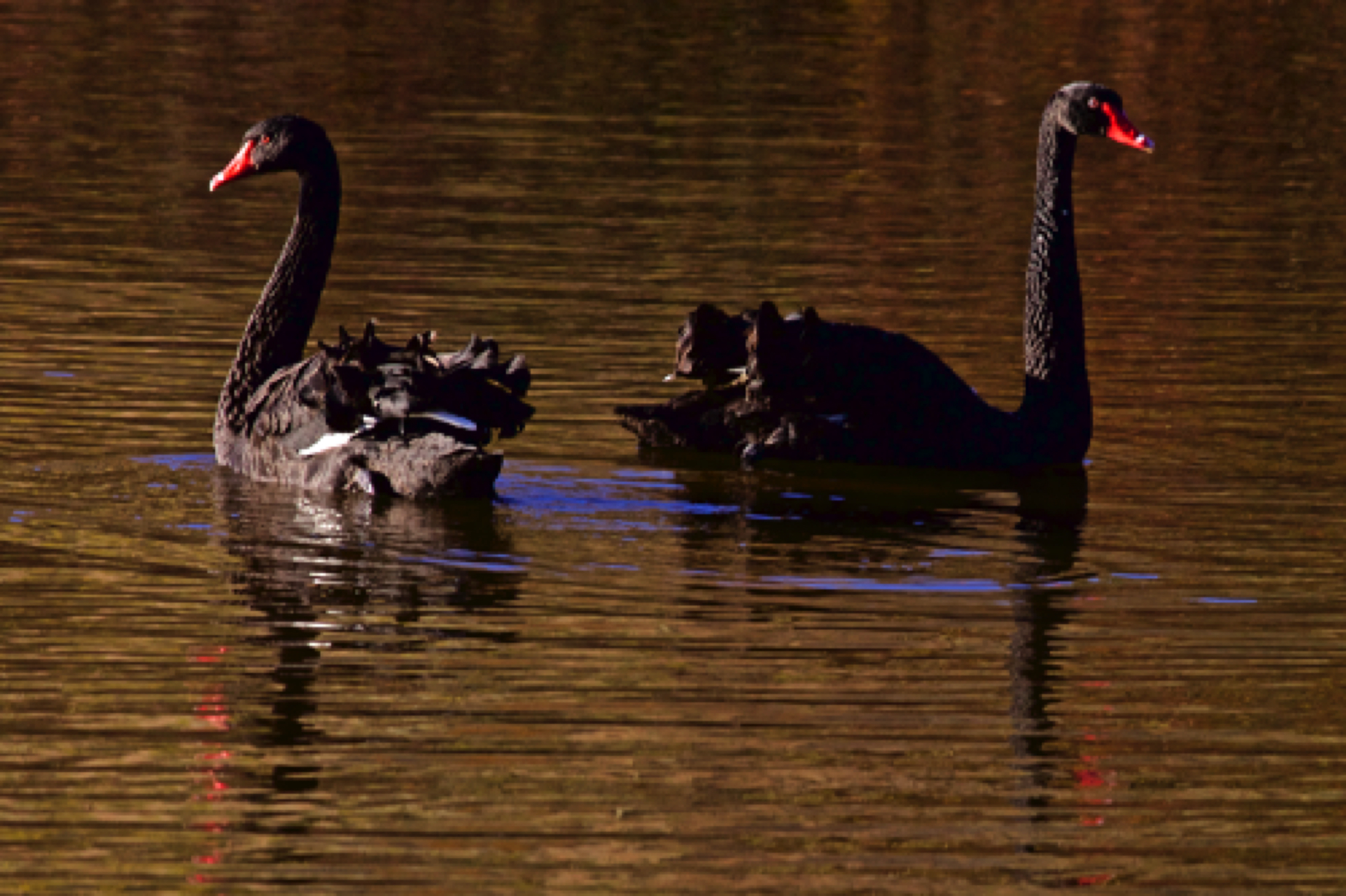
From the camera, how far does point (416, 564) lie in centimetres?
873

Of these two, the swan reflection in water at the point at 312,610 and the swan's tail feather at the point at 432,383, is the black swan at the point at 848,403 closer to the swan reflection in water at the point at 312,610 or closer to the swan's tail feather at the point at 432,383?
the swan's tail feather at the point at 432,383

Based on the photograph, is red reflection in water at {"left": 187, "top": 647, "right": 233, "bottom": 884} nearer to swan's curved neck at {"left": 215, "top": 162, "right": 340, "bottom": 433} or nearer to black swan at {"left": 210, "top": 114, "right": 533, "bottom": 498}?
black swan at {"left": 210, "top": 114, "right": 533, "bottom": 498}

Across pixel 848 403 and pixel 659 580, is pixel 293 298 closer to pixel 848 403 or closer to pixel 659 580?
pixel 848 403

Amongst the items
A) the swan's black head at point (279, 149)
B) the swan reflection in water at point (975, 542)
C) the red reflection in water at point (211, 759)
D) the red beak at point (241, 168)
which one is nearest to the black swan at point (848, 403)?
the swan reflection in water at point (975, 542)

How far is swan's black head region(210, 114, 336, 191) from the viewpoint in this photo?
36.7 ft

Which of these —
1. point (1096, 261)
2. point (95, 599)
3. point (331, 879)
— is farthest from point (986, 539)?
point (1096, 261)

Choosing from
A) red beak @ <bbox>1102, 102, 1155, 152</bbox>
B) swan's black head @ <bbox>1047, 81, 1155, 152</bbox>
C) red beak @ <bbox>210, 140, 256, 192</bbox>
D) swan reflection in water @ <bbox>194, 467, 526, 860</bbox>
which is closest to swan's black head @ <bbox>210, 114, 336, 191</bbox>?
red beak @ <bbox>210, 140, 256, 192</bbox>

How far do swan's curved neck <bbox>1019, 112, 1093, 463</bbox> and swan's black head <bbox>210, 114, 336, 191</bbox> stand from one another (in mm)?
3439

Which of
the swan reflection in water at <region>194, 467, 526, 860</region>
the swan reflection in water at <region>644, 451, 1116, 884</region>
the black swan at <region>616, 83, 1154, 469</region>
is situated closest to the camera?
the swan reflection in water at <region>194, 467, 526, 860</region>

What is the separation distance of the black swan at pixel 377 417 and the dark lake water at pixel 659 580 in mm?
186

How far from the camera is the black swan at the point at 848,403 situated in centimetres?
1066

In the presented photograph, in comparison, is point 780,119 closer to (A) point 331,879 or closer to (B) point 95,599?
(B) point 95,599

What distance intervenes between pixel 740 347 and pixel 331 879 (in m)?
5.69

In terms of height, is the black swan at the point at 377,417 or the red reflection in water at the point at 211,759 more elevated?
the black swan at the point at 377,417
